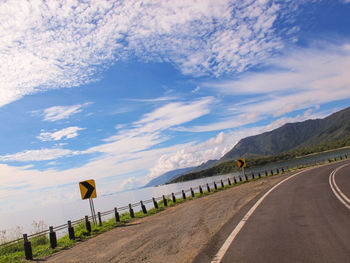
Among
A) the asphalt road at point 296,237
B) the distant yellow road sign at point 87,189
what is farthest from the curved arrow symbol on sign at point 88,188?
the asphalt road at point 296,237

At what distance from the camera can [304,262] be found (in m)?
4.66

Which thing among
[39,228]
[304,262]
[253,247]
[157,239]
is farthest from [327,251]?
[39,228]

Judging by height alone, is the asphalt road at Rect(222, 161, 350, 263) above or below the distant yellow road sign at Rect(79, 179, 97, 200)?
below

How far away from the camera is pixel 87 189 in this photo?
18.0 m

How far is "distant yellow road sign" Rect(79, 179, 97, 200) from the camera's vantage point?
17906mm

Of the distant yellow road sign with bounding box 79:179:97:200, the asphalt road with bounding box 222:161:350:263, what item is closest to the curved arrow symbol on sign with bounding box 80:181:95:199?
the distant yellow road sign with bounding box 79:179:97:200

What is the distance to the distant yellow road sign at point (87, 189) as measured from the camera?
1791 cm

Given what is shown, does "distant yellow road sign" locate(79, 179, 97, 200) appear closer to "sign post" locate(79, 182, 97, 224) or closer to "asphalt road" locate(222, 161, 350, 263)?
"sign post" locate(79, 182, 97, 224)

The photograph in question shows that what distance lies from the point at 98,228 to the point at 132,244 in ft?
25.6

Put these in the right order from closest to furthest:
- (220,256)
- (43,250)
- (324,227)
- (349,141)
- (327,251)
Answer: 1. (327,251)
2. (220,256)
3. (324,227)
4. (43,250)
5. (349,141)

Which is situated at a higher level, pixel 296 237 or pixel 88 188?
pixel 88 188

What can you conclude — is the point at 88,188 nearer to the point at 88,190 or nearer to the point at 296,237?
the point at 88,190

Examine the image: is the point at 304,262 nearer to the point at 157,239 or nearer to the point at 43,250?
the point at 157,239

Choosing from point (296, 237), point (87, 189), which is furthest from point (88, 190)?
point (296, 237)
